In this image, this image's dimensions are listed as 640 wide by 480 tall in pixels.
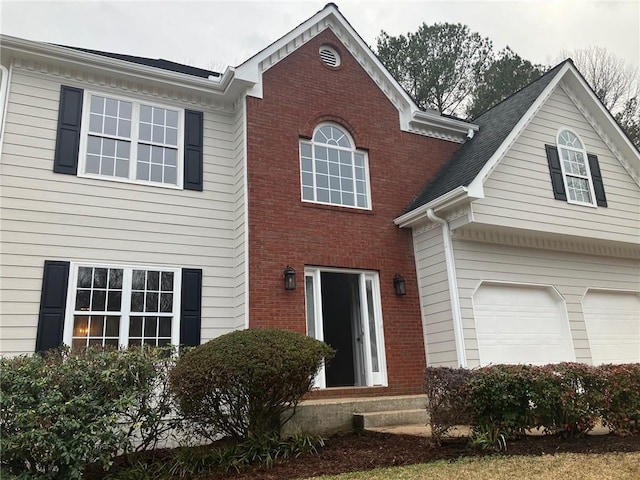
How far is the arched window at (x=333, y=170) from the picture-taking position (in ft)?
33.8

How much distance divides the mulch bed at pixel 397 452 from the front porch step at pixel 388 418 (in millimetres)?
717

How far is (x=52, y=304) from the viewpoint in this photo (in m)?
7.76

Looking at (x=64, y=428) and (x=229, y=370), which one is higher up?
(x=229, y=370)

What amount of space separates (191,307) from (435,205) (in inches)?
195

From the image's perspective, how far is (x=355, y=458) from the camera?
19.7ft

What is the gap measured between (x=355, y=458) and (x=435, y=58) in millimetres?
19661

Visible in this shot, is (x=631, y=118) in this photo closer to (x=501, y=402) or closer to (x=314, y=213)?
(x=314, y=213)

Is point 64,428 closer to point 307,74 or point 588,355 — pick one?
point 307,74

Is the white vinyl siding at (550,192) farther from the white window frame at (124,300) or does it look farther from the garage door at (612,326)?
the white window frame at (124,300)

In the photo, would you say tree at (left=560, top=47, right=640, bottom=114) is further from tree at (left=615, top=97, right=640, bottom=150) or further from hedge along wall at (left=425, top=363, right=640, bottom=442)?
hedge along wall at (left=425, top=363, right=640, bottom=442)

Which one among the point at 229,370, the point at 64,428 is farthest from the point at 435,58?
the point at 64,428

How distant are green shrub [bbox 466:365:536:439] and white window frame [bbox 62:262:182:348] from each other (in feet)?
16.1

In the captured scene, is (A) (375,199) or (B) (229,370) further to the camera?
(A) (375,199)

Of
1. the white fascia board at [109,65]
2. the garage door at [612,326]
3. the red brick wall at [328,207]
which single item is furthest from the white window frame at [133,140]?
the garage door at [612,326]
